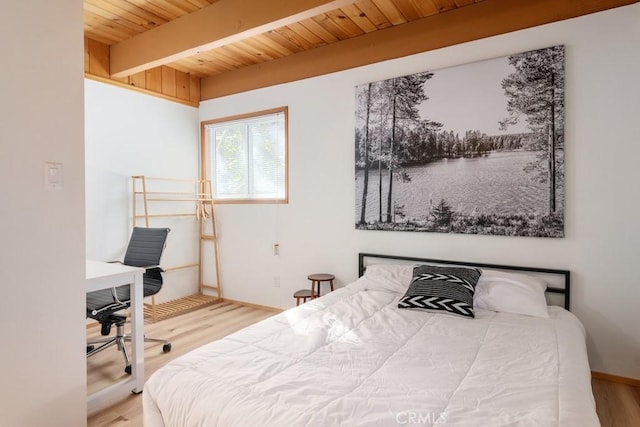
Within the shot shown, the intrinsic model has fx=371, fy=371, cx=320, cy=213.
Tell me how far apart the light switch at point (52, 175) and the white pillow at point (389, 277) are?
2106mm

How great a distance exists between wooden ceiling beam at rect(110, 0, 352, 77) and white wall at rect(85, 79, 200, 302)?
1.37 feet

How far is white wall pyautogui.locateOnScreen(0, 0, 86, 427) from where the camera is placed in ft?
5.37

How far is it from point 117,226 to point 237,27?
91.5 inches

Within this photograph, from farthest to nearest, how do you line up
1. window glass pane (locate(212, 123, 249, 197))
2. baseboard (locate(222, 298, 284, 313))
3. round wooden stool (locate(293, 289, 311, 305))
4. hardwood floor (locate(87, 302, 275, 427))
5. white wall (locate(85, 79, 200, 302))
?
window glass pane (locate(212, 123, 249, 197)) → baseboard (locate(222, 298, 284, 313)) → white wall (locate(85, 79, 200, 302)) → round wooden stool (locate(293, 289, 311, 305)) → hardwood floor (locate(87, 302, 275, 427))

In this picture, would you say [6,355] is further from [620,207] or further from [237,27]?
[620,207]

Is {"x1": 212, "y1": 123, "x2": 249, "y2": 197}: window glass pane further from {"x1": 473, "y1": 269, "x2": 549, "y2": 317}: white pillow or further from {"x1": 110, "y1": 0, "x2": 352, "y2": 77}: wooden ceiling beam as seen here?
{"x1": 473, "y1": 269, "x2": 549, "y2": 317}: white pillow

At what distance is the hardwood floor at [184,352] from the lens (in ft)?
6.87

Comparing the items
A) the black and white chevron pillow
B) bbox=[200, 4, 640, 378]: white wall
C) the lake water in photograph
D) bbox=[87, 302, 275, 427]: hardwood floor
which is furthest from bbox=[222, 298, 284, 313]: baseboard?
the black and white chevron pillow

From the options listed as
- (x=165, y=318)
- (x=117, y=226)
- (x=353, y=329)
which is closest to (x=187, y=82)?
(x=117, y=226)

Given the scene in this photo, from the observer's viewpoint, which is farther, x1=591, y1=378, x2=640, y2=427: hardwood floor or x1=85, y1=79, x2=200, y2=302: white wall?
x1=85, y1=79, x2=200, y2=302: white wall

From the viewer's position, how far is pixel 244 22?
274cm

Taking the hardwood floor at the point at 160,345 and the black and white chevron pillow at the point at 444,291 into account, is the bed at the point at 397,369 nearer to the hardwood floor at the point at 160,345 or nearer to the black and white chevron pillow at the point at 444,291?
the black and white chevron pillow at the point at 444,291

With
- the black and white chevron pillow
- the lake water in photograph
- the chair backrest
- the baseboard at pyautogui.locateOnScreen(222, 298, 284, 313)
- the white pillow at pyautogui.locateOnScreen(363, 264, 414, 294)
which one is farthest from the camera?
the baseboard at pyautogui.locateOnScreen(222, 298, 284, 313)

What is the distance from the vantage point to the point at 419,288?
249 cm
